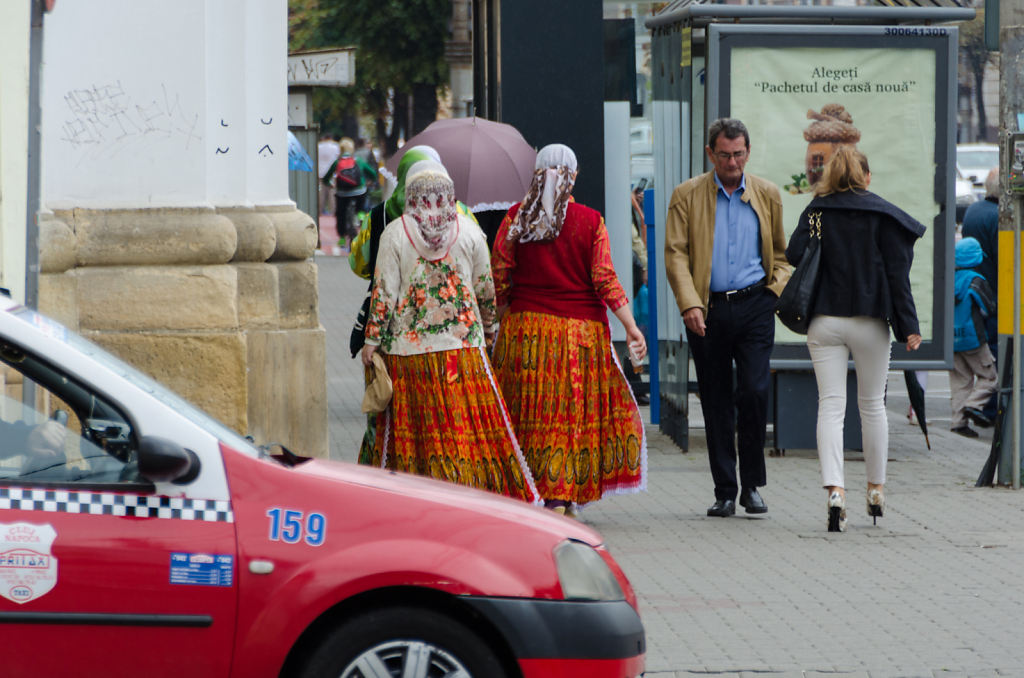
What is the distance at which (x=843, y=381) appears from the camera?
8203 millimetres

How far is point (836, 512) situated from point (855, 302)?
38.5 inches

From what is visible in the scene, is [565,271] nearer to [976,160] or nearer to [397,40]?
[397,40]

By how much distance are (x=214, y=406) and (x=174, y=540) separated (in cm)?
481

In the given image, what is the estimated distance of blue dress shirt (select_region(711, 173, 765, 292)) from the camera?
329 inches

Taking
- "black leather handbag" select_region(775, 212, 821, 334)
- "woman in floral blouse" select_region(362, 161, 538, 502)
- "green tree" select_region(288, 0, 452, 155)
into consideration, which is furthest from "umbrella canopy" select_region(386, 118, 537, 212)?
"green tree" select_region(288, 0, 452, 155)

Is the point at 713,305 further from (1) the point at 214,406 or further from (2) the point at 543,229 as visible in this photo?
A: (1) the point at 214,406

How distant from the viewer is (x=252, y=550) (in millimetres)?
4172

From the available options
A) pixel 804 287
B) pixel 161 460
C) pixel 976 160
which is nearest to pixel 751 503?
pixel 804 287

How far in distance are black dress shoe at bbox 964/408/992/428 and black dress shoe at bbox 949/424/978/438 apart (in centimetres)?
8

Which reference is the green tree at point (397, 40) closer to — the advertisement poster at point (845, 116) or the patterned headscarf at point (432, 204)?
the advertisement poster at point (845, 116)

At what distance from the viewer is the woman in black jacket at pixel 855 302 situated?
806 cm

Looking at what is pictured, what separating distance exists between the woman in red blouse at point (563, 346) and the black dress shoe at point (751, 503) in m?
0.71

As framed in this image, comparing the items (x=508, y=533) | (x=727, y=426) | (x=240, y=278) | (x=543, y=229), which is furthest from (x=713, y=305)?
(x=508, y=533)

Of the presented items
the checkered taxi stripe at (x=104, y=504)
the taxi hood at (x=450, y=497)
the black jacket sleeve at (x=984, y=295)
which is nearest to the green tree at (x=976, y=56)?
the black jacket sleeve at (x=984, y=295)
